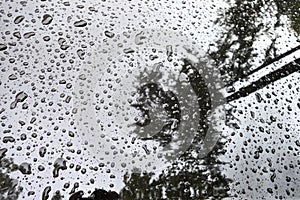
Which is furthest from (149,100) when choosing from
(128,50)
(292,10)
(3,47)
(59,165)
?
(292,10)

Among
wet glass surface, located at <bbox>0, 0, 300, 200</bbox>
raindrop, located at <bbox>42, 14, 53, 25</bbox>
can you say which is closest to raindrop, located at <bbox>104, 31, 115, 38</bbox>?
wet glass surface, located at <bbox>0, 0, 300, 200</bbox>

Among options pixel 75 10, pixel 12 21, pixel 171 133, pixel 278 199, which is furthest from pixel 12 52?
pixel 278 199

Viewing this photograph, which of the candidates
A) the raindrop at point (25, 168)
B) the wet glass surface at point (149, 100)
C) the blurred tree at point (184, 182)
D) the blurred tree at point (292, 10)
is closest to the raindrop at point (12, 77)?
the wet glass surface at point (149, 100)

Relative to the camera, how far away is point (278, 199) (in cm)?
85

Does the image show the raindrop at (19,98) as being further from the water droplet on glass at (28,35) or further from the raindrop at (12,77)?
the water droplet on glass at (28,35)

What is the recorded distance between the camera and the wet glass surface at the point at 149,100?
2.74ft

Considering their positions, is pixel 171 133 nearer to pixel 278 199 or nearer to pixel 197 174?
pixel 197 174

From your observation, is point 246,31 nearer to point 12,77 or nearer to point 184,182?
point 184,182

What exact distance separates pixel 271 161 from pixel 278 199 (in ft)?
0.28

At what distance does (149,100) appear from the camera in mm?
938

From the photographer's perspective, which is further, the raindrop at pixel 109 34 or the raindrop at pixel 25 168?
the raindrop at pixel 109 34

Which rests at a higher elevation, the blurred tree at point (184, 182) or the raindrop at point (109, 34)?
the raindrop at point (109, 34)

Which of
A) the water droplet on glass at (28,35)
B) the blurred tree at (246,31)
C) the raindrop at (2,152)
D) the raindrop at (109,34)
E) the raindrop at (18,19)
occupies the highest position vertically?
the blurred tree at (246,31)

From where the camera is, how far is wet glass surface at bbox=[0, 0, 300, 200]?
84 centimetres
